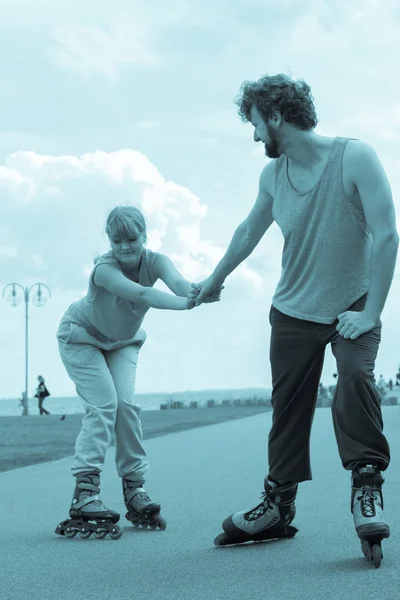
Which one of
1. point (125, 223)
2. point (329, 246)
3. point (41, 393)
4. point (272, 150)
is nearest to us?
point (329, 246)

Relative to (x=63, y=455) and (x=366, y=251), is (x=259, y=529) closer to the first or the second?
(x=366, y=251)

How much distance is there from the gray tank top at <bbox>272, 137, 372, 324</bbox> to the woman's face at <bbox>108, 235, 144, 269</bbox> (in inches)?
46.3

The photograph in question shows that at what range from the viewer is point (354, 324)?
4.44 m

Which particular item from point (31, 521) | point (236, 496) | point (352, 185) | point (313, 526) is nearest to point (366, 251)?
point (352, 185)

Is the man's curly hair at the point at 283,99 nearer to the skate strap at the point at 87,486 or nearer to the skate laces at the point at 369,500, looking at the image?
the skate laces at the point at 369,500

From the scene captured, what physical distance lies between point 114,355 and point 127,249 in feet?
2.42

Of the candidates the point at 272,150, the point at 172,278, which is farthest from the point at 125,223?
the point at 272,150

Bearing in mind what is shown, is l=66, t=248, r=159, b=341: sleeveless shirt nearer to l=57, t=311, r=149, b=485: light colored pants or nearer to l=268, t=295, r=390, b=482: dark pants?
l=57, t=311, r=149, b=485: light colored pants

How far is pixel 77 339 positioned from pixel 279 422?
153cm

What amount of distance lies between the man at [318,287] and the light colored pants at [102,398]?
1.07 meters

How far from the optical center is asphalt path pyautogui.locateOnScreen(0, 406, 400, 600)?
3918 mm

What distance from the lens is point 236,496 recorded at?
760 cm

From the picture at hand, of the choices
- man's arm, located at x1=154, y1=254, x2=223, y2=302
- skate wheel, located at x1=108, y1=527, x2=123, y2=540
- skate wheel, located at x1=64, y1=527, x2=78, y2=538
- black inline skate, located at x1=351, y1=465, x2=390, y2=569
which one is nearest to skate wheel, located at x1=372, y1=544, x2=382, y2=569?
black inline skate, located at x1=351, y1=465, x2=390, y2=569

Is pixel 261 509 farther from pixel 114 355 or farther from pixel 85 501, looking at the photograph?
pixel 114 355
